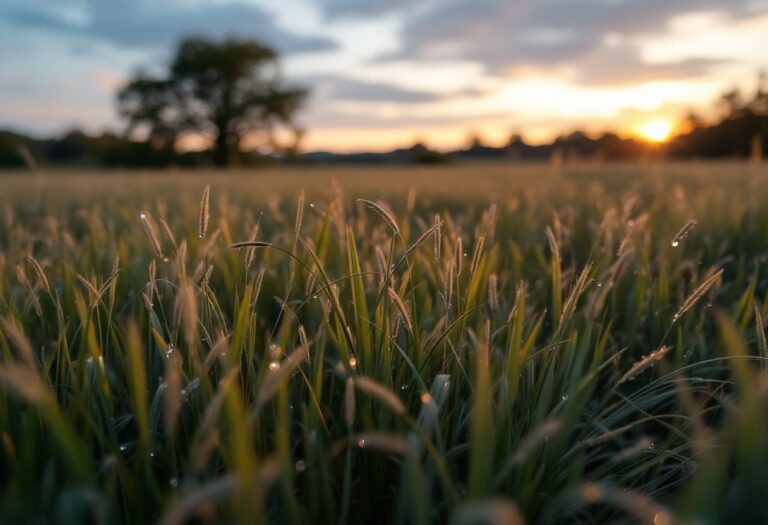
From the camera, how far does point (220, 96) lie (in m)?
33.3

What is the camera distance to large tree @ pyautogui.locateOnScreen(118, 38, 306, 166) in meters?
32.4

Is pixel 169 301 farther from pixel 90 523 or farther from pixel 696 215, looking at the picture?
pixel 696 215

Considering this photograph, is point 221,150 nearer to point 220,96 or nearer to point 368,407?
point 220,96

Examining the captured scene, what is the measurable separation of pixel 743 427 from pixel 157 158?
3322cm

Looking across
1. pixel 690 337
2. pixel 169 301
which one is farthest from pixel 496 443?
pixel 169 301

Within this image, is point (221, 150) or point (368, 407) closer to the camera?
point (368, 407)

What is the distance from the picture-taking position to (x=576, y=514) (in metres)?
0.92

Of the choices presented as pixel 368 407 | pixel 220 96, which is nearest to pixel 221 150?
pixel 220 96

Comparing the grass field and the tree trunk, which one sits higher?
the tree trunk

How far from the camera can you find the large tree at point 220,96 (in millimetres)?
32438

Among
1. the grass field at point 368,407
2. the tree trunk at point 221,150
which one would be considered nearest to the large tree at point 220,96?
the tree trunk at point 221,150

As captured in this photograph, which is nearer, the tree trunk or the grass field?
the grass field

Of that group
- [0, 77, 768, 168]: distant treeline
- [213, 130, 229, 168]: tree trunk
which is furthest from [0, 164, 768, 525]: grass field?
[213, 130, 229, 168]: tree trunk

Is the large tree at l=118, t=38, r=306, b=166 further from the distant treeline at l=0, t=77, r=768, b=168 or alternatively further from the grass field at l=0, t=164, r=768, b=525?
the grass field at l=0, t=164, r=768, b=525
